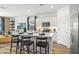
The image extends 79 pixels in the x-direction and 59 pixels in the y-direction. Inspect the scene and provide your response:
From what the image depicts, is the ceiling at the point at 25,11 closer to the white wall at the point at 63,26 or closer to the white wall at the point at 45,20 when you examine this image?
the white wall at the point at 45,20

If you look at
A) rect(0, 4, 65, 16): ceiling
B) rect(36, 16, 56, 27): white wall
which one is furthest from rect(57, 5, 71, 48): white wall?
rect(0, 4, 65, 16): ceiling

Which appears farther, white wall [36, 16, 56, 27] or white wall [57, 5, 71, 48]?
white wall [57, 5, 71, 48]

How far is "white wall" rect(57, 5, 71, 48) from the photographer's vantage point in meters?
3.84

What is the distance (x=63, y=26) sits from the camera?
4.38 metres

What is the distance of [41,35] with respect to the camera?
3826 millimetres

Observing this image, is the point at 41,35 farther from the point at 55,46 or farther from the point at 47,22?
the point at 55,46

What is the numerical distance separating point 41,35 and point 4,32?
4.08 feet

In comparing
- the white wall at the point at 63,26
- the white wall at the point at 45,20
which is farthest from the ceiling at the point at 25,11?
the white wall at the point at 63,26

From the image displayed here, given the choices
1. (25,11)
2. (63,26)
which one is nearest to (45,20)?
(25,11)

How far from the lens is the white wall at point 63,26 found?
151 inches

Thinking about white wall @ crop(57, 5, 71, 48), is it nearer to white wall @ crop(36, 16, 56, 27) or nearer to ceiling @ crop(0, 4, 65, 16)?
white wall @ crop(36, 16, 56, 27)

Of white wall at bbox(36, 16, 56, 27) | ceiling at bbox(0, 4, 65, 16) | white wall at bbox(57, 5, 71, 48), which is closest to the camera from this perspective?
ceiling at bbox(0, 4, 65, 16)
